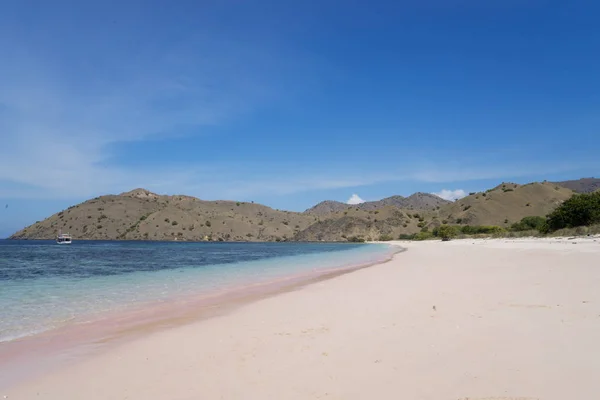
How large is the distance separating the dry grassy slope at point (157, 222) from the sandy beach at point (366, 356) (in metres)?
106

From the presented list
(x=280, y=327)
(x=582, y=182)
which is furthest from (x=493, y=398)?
(x=582, y=182)

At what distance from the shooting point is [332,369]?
447cm

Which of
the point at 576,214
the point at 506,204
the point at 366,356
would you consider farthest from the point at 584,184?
the point at 366,356

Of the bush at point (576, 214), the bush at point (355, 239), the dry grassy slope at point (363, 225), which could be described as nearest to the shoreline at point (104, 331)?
the bush at point (576, 214)

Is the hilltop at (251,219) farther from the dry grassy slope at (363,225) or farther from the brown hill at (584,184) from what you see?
the brown hill at (584,184)

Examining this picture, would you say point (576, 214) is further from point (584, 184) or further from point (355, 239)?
point (584, 184)

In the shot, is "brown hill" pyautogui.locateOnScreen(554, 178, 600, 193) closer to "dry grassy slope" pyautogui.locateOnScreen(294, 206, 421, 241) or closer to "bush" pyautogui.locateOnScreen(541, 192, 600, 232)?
"dry grassy slope" pyautogui.locateOnScreen(294, 206, 421, 241)

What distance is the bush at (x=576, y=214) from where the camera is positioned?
39406 millimetres

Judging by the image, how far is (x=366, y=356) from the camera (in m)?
4.87

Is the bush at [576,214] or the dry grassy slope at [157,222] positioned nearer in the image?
the bush at [576,214]

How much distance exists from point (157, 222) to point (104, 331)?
110740 mm

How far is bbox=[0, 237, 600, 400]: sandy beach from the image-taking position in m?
3.86

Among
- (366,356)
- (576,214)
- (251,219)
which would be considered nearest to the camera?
(366,356)

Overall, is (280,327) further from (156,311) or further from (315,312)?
(156,311)
